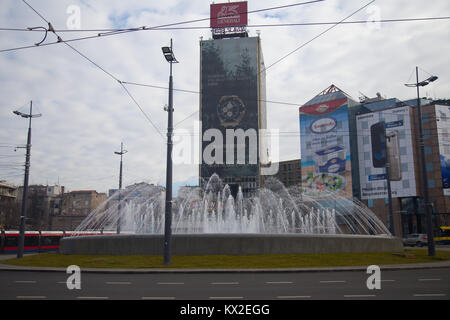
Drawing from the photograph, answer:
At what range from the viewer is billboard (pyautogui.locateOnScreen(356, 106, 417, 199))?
70312 millimetres

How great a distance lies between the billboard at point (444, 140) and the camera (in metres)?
68.6

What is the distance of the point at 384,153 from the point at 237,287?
67779 mm

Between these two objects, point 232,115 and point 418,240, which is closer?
point 418,240

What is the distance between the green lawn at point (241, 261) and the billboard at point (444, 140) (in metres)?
54.2

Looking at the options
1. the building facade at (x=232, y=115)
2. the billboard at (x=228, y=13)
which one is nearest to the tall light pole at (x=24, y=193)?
the building facade at (x=232, y=115)

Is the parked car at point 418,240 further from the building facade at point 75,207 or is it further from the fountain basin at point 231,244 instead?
the building facade at point 75,207

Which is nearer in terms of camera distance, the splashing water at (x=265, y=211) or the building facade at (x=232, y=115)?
the splashing water at (x=265, y=211)

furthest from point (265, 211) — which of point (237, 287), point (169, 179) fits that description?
point (237, 287)

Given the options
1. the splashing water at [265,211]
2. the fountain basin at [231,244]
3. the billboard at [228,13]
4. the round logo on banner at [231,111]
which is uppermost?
the billboard at [228,13]

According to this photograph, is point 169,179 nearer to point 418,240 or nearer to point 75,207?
point 418,240

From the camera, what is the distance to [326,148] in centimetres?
8119

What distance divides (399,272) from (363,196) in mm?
64056
